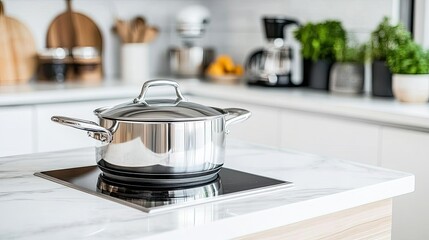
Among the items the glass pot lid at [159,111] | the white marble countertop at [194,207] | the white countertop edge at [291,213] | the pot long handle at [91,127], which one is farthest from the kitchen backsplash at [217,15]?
the pot long handle at [91,127]

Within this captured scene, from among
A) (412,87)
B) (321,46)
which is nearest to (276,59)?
(321,46)

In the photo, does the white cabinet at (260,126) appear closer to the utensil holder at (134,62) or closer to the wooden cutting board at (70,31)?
the utensil holder at (134,62)

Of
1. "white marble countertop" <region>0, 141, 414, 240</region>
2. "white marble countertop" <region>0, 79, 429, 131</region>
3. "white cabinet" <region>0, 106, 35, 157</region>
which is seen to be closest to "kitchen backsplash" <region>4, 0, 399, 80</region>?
"white marble countertop" <region>0, 79, 429, 131</region>

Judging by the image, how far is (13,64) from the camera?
341 centimetres

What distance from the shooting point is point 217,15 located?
13.4 feet

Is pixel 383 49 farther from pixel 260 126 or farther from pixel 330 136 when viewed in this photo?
pixel 260 126

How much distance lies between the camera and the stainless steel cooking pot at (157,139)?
4.20 feet

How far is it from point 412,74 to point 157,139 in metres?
1.68

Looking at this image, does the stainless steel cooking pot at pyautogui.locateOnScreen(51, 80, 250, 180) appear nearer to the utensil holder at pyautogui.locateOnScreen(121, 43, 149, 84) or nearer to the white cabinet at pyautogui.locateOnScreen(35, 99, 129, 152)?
the white cabinet at pyautogui.locateOnScreen(35, 99, 129, 152)

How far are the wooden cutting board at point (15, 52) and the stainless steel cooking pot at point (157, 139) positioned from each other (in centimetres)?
214

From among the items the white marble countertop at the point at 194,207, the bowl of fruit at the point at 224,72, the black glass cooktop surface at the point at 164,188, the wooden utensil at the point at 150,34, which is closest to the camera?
the white marble countertop at the point at 194,207

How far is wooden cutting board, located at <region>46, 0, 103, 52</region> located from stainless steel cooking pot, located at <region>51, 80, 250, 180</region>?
236cm

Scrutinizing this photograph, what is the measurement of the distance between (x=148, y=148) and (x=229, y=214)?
0.70ft

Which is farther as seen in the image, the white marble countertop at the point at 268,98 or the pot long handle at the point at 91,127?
the white marble countertop at the point at 268,98
